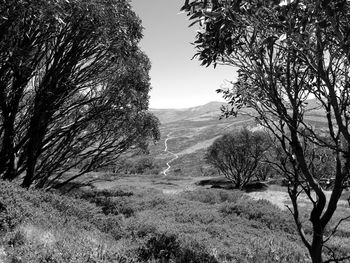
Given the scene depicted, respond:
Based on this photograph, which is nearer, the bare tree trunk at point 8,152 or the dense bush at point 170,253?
the dense bush at point 170,253

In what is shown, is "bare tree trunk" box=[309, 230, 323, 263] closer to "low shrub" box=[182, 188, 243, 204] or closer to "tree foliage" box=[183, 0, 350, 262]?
"tree foliage" box=[183, 0, 350, 262]

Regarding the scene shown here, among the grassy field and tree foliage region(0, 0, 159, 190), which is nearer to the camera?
the grassy field

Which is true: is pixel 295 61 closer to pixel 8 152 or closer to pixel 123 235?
pixel 123 235

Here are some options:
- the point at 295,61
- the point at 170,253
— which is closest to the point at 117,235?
the point at 170,253

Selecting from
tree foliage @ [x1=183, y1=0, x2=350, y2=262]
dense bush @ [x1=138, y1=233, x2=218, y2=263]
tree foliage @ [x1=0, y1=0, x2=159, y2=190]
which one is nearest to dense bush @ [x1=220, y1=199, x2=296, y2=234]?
tree foliage @ [x1=0, y1=0, x2=159, y2=190]

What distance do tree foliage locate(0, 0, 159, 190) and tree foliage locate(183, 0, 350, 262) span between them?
357 cm

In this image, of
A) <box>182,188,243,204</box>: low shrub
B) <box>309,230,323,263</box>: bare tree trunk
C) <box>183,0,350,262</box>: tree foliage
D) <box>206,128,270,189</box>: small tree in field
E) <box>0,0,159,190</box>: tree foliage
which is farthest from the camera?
<box>206,128,270,189</box>: small tree in field

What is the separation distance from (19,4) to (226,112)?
551 centimetres

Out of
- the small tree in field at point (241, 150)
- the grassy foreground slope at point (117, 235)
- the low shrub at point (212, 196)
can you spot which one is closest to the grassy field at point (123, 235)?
the grassy foreground slope at point (117, 235)

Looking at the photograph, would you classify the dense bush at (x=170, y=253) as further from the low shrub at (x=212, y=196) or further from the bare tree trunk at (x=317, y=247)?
the low shrub at (x=212, y=196)

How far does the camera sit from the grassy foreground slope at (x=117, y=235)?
6656 millimetres

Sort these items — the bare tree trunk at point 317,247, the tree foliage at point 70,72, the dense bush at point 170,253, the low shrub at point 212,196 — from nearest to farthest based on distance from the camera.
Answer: the bare tree trunk at point 317,247 < the dense bush at point 170,253 < the tree foliage at point 70,72 < the low shrub at point 212,196

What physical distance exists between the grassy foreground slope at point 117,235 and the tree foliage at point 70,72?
3.22 m

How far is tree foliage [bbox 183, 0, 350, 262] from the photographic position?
2.87 m
